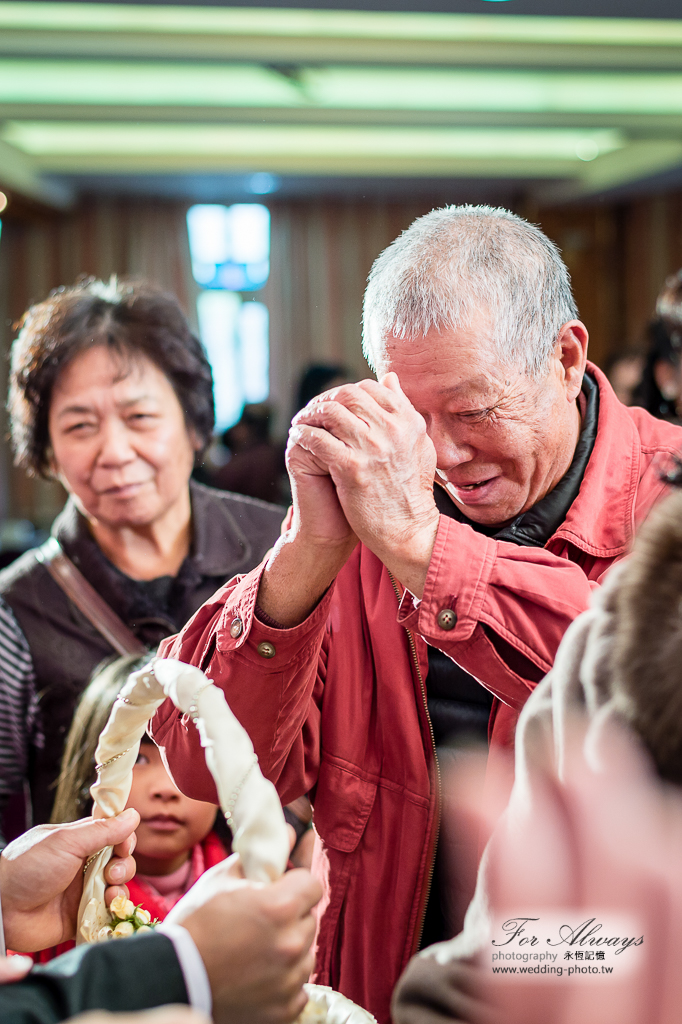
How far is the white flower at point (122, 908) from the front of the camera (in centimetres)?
81

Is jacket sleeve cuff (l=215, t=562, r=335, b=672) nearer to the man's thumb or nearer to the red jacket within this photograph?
the red jacket

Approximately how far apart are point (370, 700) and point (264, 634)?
0.64 feet

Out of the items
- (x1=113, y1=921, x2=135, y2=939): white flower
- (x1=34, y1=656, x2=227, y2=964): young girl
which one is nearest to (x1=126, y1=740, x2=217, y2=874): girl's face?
(x1=34, y1=656, x2=227, y2=964): young girl

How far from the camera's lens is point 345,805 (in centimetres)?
92

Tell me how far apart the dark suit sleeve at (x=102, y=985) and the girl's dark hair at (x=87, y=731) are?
0.57 metres

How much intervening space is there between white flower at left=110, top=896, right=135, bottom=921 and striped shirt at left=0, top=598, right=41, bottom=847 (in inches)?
18.0

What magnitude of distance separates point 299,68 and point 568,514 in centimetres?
216

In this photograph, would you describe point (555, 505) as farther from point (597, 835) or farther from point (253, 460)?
point (253, 460)

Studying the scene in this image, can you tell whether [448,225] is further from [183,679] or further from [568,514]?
[183,679]

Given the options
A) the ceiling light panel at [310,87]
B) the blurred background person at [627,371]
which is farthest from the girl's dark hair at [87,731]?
the ceiling light panel at [310,87]

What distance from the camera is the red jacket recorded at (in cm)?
78

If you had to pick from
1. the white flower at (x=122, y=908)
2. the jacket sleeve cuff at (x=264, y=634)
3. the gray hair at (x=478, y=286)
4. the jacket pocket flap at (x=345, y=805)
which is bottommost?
the white flower at (x=122, y=908)

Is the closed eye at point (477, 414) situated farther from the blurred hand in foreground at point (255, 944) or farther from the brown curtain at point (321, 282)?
the blurred hand in foreground at point (255, 944)

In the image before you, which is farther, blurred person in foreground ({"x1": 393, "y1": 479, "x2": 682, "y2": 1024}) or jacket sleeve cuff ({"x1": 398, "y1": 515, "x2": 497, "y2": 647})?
jacket sleeve cuff ({"x1": 398, "y1": 515, "x2": 497, "y2": 647})
